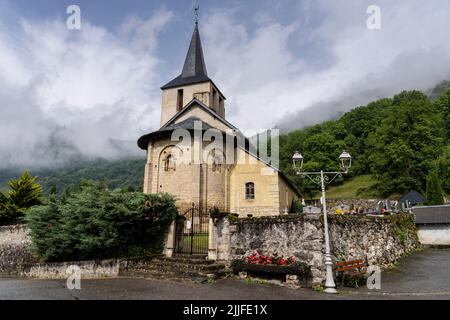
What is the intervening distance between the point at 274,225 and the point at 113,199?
6.28 meters

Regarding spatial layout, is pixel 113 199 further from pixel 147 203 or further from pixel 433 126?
pixel 433 126

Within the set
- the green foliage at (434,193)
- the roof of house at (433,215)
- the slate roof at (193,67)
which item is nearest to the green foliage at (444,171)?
the green foliage at (434,193)

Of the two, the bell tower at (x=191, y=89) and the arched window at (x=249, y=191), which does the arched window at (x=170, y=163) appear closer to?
the arched window at (x=249, y=191)

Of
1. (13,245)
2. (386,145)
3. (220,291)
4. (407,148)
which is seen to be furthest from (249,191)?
(386,145)

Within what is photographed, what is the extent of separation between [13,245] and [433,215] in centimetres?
2808

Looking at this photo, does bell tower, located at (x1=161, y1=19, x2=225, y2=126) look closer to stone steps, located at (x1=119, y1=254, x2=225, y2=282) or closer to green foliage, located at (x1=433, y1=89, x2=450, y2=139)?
stone steps, located at (x1=119, y1=254, x2=225, y2=282)

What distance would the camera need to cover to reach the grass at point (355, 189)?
145 ft

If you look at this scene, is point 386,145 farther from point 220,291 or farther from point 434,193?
point 220,291

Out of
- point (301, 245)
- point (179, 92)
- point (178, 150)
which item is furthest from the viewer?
point (179, 92)

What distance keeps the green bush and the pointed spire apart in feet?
80.1

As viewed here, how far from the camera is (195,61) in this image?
3469 cm

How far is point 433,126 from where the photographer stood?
39.8 metres

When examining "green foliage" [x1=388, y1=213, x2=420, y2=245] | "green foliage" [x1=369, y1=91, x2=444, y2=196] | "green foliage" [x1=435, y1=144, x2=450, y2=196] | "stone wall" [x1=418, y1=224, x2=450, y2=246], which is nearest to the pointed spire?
"green foliage" [x1=388, y1=213, x2=420, y2=245]
